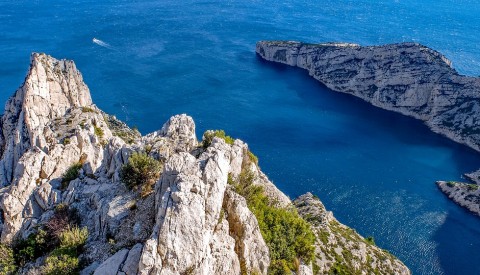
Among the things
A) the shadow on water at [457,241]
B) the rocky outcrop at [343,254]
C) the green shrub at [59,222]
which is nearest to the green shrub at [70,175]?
the green shrub at [59,222]

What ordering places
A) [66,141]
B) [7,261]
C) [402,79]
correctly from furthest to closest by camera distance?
[402,79] < [66,141] < [7,261]

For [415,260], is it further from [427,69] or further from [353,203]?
[427,69]

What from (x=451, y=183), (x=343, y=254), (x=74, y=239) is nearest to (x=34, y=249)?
(x=74, y=239)

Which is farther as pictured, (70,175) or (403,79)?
(403,79)

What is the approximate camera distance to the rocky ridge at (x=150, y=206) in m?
20.7

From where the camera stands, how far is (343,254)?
4812 cm

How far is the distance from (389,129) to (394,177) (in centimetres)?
3001

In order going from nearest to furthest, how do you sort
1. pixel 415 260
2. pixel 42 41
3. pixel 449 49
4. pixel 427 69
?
1. pixel 415 260
2. pixel 427 69
3. pixel 42 41
4. pixel 449 49

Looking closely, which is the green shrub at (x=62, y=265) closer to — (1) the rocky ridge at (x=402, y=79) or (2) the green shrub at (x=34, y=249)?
(2) the green shrub at (x=34, y=249)

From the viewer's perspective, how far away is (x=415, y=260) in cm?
6894

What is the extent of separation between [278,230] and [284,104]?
97609mm

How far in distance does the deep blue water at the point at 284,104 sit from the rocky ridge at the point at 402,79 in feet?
16.8

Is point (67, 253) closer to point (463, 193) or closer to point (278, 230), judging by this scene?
point (278, 230)

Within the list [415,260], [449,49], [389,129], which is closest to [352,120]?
[389,129]
